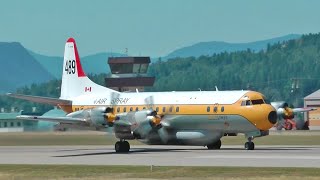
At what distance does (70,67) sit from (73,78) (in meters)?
1.10

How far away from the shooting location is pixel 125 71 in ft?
618

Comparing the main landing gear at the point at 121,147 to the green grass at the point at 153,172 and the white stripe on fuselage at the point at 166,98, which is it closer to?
the white stripe on fuselage at the point at 166,98

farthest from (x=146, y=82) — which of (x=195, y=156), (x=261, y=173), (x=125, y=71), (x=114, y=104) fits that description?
(x=261, y=173)

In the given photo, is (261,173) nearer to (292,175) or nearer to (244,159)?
(292,175)

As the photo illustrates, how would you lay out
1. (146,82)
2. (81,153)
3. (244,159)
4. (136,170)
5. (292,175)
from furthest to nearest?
(146,82)
(81,153)
(244,159)
(136,170)
(292,175)

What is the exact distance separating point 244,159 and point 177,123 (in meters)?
12.9

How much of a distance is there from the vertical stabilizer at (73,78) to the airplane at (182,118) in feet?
16.2

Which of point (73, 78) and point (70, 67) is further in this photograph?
point (70, 67)

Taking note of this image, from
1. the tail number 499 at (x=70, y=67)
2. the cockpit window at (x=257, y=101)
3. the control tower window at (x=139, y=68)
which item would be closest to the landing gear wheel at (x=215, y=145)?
the cockpit window at (x=257, y=101)

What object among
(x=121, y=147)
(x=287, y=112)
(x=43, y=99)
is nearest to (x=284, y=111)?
(x=287, y=112)

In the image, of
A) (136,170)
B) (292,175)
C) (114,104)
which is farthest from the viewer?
(114,104)

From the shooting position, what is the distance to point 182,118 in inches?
2527

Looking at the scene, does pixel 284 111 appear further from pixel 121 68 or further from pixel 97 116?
pixel 121 68

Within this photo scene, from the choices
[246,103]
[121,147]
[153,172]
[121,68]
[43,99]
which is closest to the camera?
[153,172]
